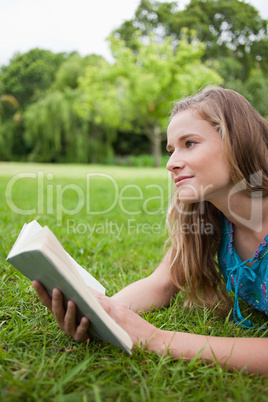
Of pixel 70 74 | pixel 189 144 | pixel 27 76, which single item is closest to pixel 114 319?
pixel 189 144

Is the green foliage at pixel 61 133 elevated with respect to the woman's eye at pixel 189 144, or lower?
→ elevated

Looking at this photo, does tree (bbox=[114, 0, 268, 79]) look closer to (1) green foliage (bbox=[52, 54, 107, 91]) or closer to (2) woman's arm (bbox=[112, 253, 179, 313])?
(1) green foliage (bbox=[52, 54, 107, 91])

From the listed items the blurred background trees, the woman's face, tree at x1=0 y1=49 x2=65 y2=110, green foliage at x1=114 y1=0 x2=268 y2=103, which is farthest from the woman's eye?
tree at x1=0 y1=49 x2=65 y2=110

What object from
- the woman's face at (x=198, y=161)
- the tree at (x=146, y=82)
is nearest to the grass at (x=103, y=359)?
the woman's face at (x=198, y=161)

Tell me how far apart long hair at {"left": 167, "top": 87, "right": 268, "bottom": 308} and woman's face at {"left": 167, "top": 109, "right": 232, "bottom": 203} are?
3cm

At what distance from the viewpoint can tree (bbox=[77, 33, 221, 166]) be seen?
18938 millimetres

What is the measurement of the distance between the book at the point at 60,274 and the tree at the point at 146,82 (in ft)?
61.0

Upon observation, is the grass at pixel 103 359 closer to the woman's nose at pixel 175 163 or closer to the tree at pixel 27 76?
the woman's nose at pixel 175 163

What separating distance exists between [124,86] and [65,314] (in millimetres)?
20609

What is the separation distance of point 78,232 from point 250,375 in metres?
2.08

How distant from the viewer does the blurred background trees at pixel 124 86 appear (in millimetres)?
17448

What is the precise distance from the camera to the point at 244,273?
1388mm

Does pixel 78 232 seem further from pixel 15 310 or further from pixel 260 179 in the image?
pixel 260 179

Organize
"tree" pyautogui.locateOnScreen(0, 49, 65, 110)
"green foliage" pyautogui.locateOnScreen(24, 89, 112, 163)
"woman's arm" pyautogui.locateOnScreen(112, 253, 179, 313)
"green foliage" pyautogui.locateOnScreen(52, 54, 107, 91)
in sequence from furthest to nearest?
"green foliage" pyautogui.locateOnScreen(52, 54, 107, 91) < "tree" pyautogui.locateOnScreen(0, 49, 65, 110) < "green foliage" pyautogui.locateOnScreen(24, 89, 112, 163) < "woman's arm" pyautogui.locateOnScreen(112, 253, 179, 313)
